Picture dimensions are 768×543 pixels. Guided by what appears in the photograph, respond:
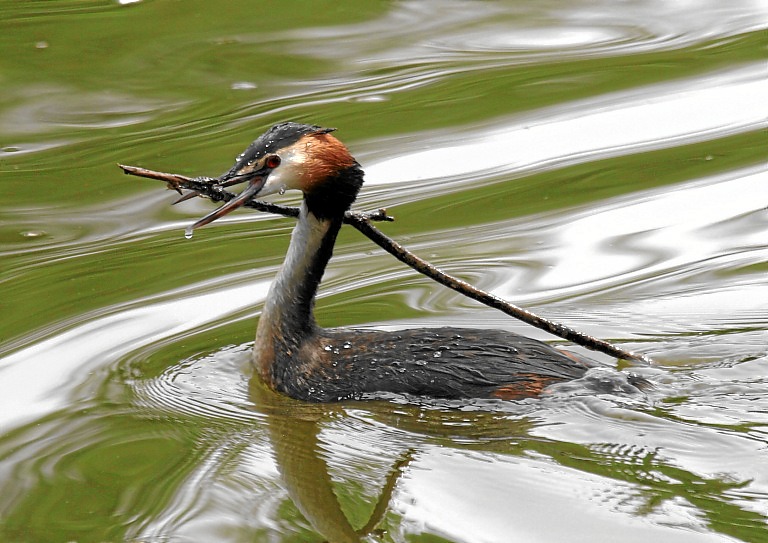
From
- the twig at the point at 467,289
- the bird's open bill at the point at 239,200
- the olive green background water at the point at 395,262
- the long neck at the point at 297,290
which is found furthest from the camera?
the long neck at the point at 297,290

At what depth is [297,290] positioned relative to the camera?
22.0 feet

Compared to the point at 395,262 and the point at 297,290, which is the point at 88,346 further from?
the point at 395,262

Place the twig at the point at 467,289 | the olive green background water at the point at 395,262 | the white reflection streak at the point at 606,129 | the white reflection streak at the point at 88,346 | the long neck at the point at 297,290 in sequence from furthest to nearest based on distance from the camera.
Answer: the white reflection streak at the point at 606,129 → the long neck at the point at 297,290 → the white reflection streak at the point at 88,346 → the twig at the point at 467,289 → the olive green background water at the point at 395,262

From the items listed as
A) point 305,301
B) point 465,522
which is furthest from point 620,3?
point 465,522

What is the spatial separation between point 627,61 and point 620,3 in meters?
1.13

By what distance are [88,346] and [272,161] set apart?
61.3 inches

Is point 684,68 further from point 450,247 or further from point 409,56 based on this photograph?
point 450,247

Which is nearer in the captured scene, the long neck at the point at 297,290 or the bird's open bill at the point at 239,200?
the bird's open bill at the point at 239,200

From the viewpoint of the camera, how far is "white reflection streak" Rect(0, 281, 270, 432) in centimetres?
642

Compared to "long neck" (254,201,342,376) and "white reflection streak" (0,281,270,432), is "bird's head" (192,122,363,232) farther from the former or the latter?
"white reflection streak" (0,281,270,432)

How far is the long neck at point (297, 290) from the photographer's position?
6613 mm

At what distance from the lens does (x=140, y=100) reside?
9.88 m

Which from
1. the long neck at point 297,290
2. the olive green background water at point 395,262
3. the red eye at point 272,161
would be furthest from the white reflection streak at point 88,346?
the red eye at point 272,161

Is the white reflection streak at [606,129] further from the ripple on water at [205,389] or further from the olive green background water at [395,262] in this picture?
the ripple on water at [205,389]
